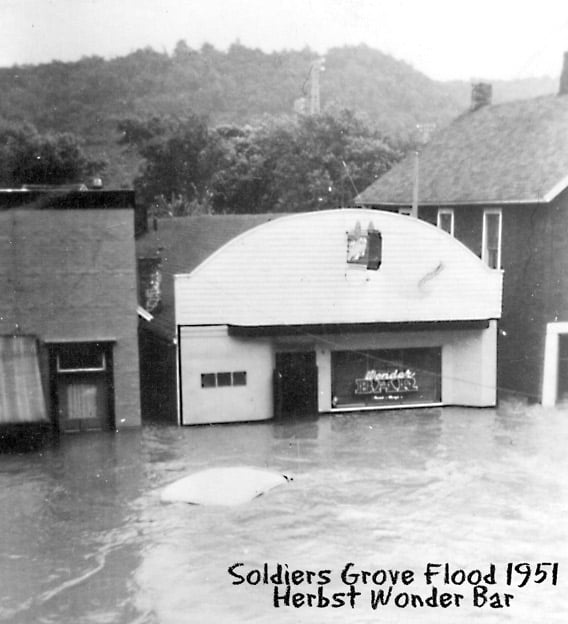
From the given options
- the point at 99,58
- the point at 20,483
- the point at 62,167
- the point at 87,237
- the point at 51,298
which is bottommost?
the point at 20,483

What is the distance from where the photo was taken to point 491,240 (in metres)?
26.5

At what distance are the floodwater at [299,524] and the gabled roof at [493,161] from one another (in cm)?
698

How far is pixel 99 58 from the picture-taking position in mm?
46938

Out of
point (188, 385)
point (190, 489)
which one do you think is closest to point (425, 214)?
point (188, 385)

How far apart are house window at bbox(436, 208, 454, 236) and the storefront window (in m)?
5.36

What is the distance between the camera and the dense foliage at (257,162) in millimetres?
48656

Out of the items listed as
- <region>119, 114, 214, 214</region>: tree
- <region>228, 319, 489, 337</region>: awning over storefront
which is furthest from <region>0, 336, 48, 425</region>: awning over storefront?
<region>119, 114, 214, 214</region>: tree

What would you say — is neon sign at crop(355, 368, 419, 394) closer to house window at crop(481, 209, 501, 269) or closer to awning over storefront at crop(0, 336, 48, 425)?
house window at crop(481, 209, 501, 269)

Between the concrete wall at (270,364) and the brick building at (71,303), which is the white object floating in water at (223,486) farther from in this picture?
the brick building at (71,303)

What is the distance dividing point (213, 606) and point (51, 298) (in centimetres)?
1164

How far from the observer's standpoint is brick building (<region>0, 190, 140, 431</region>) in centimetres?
2108

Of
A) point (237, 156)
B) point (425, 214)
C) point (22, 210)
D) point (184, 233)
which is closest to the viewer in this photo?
point (22, 210)

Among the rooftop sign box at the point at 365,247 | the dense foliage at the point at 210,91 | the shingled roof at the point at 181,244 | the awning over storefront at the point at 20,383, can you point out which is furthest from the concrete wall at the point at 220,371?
the dense foliage at the point at 210,91

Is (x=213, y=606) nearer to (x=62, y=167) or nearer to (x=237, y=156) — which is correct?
(x=62, y=167)
